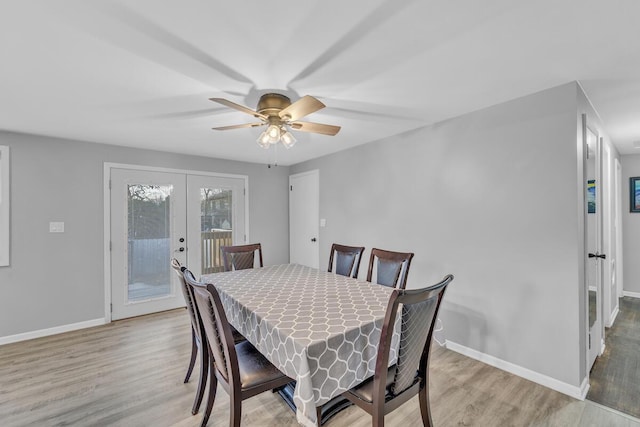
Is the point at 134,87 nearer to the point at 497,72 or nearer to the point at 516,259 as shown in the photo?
the point at 497,72

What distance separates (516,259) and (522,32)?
164 centimetres

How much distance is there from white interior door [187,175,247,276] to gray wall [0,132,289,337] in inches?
31.0

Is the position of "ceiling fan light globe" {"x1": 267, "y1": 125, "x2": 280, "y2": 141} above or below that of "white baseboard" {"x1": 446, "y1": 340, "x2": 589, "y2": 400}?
above

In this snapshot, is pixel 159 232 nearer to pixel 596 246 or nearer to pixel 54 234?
pixel 54 234

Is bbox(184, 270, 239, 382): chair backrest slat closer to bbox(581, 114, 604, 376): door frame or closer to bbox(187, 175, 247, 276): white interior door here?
bbox(581, 114, 604, 376): door frame

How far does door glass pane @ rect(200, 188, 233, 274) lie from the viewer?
4277mm

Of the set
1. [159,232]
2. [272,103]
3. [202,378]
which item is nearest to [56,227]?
[159,232]

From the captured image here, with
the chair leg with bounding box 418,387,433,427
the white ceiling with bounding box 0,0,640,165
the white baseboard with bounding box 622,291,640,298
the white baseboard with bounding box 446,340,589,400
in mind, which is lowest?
the white baseboard with bounding box 446,340,589,400

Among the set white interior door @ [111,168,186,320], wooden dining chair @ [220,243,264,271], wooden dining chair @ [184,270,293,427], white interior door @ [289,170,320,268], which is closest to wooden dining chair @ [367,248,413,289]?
wooden dining chair @ [184,270,293,427]

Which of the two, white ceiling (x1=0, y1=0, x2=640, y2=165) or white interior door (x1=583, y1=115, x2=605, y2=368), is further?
white interior door (x1=583, y1=115, x2=605, y2=368)

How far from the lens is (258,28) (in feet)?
4.64

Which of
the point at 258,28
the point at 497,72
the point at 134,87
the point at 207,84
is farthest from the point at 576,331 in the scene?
the point at 134,87

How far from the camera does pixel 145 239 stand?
3803 millimetres

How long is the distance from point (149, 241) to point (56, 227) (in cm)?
94
